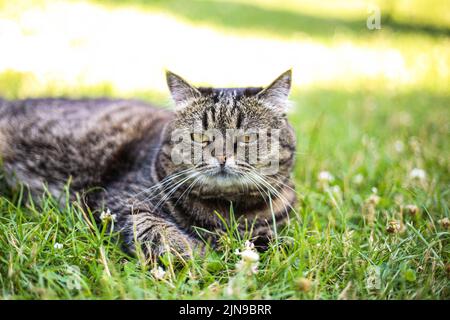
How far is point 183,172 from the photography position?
7.01 ft

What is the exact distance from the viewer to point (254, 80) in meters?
5.25

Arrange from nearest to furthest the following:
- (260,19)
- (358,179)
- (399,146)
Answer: (358,179) → (399,146) → (260,19)

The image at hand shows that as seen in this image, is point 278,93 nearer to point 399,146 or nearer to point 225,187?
point 225,187

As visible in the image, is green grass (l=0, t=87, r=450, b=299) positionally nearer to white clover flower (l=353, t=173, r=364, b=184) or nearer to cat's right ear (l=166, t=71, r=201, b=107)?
white clover flower (l=353, t=173, r=364, b=184)

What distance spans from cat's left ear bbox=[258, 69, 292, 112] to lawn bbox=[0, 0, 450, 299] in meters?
0.17

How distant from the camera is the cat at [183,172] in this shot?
208cm

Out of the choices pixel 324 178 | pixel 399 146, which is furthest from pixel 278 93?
pixel 399 146

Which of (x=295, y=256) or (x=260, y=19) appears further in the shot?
(x=260, y=19)

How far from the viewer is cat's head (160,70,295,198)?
6.82 ft

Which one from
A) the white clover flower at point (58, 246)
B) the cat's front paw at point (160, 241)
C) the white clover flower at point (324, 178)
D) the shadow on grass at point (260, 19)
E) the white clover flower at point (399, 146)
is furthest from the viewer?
the shadow on grass at point (260, 19)

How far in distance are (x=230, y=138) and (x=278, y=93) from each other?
36 centimetres

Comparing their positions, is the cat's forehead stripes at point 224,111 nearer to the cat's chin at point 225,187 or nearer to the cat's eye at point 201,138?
the cat's eye at point 201,138

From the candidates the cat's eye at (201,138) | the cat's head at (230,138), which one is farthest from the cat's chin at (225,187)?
the cat's eye at (201,138)
